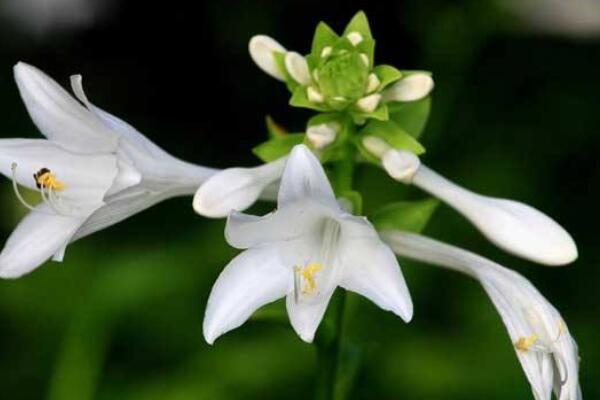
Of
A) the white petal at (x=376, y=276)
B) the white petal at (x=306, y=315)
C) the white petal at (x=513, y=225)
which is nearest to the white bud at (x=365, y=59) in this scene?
the white petal at (x=513, y=225)

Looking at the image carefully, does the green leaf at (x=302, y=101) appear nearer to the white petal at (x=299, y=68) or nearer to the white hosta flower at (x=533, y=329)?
the white petal at (x=299, y=68)

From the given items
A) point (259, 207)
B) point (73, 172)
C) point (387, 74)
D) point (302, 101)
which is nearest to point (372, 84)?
point (387, 74)

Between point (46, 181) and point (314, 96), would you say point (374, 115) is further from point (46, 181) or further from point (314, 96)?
point (46, 181)

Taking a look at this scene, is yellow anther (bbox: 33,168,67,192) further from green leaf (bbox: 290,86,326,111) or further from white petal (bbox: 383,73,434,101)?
white petal (bbox: 383,73,434,101)

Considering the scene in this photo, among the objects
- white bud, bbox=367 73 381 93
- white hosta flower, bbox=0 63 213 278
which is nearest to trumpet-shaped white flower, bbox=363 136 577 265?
white bud, bbox=367 73 381 93

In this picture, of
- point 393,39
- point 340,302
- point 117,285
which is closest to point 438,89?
point 393,39

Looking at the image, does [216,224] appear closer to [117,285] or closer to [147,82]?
[117,285]
